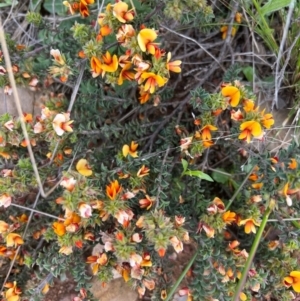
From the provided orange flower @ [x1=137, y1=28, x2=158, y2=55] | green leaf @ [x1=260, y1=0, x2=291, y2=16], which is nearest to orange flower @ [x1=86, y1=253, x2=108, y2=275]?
orange flower @ [x1=137, y1=28, x2=158, y2=55]

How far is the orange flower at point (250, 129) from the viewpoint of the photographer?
6.13 ft

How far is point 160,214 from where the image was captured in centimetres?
184

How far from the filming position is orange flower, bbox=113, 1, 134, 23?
6.00 feet

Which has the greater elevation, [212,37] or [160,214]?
[212,37]

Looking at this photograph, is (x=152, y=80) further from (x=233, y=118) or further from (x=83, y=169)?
(x=83, y=169)

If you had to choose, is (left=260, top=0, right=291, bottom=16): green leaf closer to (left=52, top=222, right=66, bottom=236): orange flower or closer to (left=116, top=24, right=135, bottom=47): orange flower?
(left=116, top=24, right=135, bottom=47): orange flower

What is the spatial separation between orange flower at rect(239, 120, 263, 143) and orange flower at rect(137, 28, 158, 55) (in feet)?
1.51

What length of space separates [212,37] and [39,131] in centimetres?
127

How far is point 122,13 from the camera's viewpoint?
6.08ft

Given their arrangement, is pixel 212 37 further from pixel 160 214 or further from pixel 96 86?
pixel 160 214

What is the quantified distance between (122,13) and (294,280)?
1.29m

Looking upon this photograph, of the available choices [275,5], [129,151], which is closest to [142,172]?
[129,151]

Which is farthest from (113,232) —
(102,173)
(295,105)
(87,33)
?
(295,105)

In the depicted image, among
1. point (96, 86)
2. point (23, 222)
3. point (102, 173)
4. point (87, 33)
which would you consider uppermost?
point (87, 33)
